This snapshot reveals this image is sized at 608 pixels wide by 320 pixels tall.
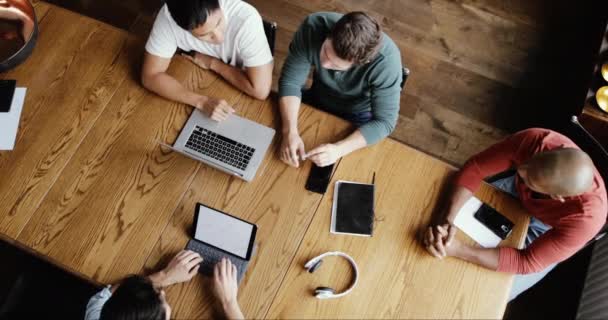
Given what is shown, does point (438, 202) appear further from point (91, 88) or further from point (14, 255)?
point (14, 255)

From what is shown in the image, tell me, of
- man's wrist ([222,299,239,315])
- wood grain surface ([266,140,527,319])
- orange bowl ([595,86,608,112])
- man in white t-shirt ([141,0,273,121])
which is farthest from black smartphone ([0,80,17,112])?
orange bowl ([595,86,608,112])

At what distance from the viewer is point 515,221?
1542mm

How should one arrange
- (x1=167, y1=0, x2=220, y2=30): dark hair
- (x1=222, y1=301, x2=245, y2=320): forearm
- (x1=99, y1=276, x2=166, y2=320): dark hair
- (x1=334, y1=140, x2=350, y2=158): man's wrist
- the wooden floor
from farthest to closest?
the wooden floor, (x1=334, y1=140, x2=350, y2=158): man's wrist, (x1=167, y1=0, x2=220, y2=30): dark hair, (x1=222, y1=301, x2=245, y2=320): forearm, (x1=99, y1=276, x2=166, y2=320): dark hair

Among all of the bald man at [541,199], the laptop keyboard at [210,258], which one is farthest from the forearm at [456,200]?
the laptop keyboard at [210,258]

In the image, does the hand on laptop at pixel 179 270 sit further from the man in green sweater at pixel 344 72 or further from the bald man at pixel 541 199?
the bald man at pixel 541 199

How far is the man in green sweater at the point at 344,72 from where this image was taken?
148cm

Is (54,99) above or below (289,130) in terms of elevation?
below

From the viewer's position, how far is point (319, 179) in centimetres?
160

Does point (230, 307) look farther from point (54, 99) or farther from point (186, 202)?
point (54, 99)

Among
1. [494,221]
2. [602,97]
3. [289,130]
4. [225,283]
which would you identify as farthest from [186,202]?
[602,97]

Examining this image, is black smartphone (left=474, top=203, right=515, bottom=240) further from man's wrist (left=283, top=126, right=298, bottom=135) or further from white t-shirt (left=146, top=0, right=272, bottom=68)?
white t-shirt (left=146, top=0, right=272, bottom=68)

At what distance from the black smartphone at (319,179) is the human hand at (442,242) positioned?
1.30 ft

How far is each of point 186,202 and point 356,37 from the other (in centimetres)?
82

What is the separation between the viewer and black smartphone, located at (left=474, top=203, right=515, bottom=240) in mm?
1523
